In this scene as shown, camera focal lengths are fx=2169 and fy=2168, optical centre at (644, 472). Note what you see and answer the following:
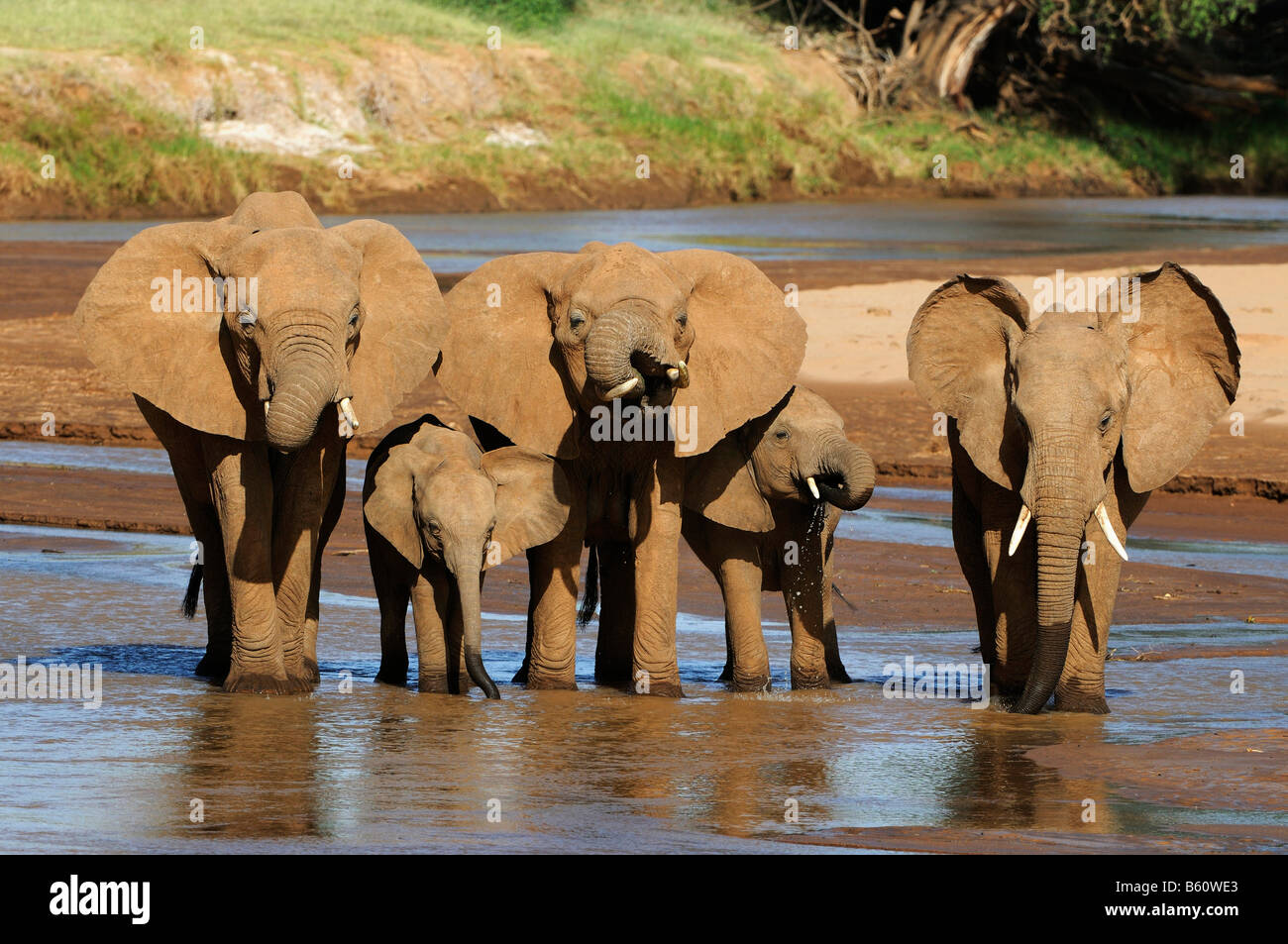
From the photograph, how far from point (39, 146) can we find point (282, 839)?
119 ft

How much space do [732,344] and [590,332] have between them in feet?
3.57

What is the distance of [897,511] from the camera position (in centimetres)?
1666

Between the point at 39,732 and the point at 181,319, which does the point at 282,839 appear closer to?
the point at 39,732

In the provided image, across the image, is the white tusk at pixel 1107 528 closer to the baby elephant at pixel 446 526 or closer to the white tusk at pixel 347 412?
the baby elephant at pixel 446 526

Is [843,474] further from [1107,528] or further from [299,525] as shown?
[299,525]

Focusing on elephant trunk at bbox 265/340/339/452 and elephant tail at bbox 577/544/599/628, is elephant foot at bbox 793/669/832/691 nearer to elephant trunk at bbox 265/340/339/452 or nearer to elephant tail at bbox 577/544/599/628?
elephant tail at bbox 577/544/599/628

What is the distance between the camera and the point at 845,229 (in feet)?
138

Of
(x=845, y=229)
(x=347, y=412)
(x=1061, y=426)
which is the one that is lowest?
(x=845, y=229)

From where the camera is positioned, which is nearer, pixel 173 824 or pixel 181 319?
pixel 173 824

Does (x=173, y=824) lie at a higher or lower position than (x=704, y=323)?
lower

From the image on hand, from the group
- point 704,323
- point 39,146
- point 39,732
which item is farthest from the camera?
point 39,146

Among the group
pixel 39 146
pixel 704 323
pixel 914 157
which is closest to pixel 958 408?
pixel 704 323

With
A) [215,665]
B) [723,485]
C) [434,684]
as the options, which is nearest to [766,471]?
[723,485]

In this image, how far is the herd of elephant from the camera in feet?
30.2
